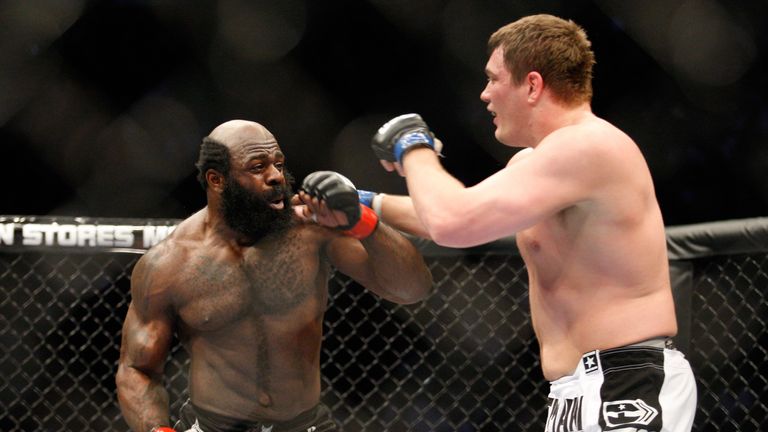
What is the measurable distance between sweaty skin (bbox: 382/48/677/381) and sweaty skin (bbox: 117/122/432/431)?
1.45 ft

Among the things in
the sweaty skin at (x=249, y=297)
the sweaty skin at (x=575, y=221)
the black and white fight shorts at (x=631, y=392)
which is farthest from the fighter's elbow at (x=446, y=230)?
the sweaty skin at (x=249, y=297)

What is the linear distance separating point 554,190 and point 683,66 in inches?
101

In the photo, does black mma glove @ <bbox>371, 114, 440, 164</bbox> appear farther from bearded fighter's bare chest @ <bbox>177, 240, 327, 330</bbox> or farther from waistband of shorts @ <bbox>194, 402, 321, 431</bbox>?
waistband of shorts @ <bbox>194, 402, 321, 431</bbox>

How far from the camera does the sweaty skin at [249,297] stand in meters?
1.91

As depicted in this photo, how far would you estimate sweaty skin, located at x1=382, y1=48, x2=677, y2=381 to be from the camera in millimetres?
1421

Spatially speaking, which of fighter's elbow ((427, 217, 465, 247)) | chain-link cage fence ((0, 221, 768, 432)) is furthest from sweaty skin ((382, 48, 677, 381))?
chain-link cage fence ((0, 221, 768, 432))

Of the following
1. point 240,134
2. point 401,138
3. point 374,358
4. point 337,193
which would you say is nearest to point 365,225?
point 337,193

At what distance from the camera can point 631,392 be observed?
55.9 inches

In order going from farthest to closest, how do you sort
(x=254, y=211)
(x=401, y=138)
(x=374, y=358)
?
(x=374, y=358) < (x=254, y=211) < (x=401, y=138)

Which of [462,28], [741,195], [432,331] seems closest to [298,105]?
[462,28]

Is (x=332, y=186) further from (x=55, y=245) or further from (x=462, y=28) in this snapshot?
(x=462, y=28)

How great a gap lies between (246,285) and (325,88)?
185 centimetres

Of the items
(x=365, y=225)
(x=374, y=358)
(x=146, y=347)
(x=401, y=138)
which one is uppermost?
(x=401, y=138)

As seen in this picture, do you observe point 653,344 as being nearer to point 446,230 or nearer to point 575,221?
point 575,221
